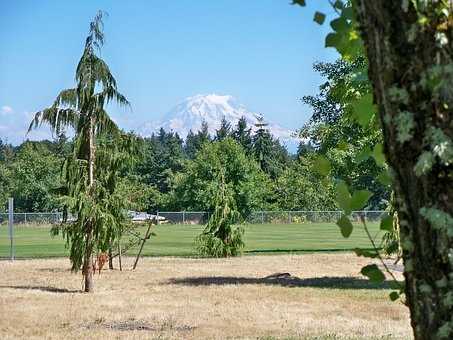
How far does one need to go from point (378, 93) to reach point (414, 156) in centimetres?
15

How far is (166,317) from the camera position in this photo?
970cm

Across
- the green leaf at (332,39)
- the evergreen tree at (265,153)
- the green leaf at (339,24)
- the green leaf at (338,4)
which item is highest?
the evergreen tree at (265,153)

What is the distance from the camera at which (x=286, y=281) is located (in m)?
14.8

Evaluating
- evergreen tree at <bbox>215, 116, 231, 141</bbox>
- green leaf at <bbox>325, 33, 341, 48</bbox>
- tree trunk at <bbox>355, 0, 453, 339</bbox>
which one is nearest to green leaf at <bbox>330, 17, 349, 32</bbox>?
green leaf at <bbox>325, 33, 341, 48</bbox>

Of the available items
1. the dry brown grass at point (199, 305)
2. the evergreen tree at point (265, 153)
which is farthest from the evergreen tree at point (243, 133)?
the dry brown grass at point (199, 305)

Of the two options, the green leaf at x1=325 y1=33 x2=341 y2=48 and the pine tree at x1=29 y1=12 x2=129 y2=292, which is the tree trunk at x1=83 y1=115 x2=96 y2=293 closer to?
the pine tree at x1=29 y1=12 x2=129 y2=292

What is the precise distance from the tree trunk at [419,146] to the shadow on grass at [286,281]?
12.7m

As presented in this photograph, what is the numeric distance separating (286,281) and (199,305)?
4267 mm

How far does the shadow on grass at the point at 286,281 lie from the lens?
550 inches

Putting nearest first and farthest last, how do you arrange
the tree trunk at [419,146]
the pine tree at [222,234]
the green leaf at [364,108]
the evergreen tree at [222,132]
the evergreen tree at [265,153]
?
the tree trunk at [419,146] < the green leaf at [364,108] < the pine tree at [222,234] < the evergreen tree at [265,153] < the evergreen tree at [222,132]

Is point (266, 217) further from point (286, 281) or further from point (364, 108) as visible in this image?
point (364, 108)

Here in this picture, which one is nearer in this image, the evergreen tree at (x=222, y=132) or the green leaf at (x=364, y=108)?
the green leaf at (x=364, y=108)

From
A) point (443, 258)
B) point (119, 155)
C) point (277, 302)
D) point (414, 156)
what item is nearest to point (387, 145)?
point (414, 156)

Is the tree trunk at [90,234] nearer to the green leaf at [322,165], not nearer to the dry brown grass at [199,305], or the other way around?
the dry brown grass at [199,305]
